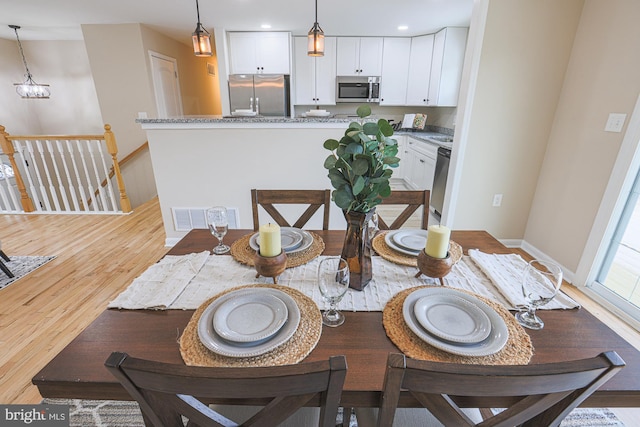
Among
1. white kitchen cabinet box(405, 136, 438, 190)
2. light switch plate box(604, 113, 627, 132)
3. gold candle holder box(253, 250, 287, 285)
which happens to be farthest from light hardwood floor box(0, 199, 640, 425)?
white kitchen cabinet box(405, 136, 438, 190)

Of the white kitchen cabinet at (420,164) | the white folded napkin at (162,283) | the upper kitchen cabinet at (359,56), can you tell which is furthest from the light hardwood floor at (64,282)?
the upper kitchen cabinet at (359,56)

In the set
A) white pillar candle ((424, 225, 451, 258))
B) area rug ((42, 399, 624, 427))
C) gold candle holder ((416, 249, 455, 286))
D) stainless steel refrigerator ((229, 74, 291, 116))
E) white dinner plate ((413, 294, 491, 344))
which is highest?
stainless steel refrigerator ((229, 74, 291, 116))

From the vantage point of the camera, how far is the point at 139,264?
255 centimetres

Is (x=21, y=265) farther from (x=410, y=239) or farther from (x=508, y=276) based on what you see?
(x=508, y=276)

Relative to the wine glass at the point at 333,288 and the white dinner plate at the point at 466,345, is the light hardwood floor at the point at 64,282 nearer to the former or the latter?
the white dinner plate at the point at 466,345

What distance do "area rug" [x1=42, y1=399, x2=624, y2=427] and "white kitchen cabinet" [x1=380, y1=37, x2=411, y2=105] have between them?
4.42m

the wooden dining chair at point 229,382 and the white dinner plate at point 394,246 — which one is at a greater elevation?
the wooden dining chair at point 229,382

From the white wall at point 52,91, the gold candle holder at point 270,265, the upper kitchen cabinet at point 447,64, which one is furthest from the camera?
the white wall at point 52,91

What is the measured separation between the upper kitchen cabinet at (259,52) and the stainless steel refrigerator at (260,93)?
0.32 feet

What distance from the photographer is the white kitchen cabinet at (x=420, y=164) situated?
3.67 metres

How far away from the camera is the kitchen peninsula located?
2.43 meters

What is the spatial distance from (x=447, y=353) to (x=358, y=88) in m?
4.68

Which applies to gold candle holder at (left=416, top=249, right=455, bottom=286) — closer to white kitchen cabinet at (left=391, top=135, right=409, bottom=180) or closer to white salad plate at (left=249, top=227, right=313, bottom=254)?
white salad plate at (left=249, top=227, right=313, bottom=254)

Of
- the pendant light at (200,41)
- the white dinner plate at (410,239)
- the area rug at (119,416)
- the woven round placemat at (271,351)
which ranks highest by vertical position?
the pendant light at (200,41)
